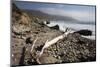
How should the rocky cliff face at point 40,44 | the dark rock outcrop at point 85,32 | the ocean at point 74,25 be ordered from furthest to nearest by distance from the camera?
the dark rock outcrop at point 85,32
the ocean at point 74,25
the rocky cliff face at point 40,44

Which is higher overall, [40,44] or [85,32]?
[85,32]

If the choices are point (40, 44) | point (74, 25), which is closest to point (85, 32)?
point (74, 25)

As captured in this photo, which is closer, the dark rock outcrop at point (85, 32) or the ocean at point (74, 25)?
the ocean at point (74, 25)

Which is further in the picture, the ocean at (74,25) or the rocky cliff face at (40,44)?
the ocean at (74,25)

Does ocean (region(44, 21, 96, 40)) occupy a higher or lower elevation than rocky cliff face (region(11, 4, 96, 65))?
higher

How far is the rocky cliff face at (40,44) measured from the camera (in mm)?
2305

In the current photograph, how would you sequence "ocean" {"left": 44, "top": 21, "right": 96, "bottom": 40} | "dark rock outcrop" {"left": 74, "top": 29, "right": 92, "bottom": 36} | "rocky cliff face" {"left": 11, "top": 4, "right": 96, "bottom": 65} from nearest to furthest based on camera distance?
1. "rocky cliff face" {"left": 11, "top": 4, "right": 96, "bottom": 65}
2. "ocean" {"left": 44, "top": 21, "right": 96, "bottom": 40}
3. "dark rock outcrop" {"left": 74, "top": 29, "right": 92, "bottom": 36}

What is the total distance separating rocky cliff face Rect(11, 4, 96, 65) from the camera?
2305 millimetres

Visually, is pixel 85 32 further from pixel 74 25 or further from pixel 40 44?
pixel 40 44

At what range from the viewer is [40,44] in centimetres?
241

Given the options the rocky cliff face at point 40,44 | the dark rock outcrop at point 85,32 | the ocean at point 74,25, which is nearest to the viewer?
the rocky cliff face at point 40,44

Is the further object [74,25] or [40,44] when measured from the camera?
[74,25]

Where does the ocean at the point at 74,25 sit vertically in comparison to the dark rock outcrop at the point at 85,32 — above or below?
above

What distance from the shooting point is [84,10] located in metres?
2.62
